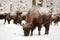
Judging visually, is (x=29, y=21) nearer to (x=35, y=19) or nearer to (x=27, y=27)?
(x=35, y=19)

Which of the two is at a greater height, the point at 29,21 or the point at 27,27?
the point at 29,21

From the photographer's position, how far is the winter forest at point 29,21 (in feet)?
30.0

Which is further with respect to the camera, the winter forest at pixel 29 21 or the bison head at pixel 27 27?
the winter forest at pixel 29 21

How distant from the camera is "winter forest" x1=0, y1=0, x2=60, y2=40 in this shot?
9148 millimetres

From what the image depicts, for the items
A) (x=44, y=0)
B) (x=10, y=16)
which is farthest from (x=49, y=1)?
(x=10, y=16)

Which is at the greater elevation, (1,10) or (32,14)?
(32,14)

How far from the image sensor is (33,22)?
30.2 ft

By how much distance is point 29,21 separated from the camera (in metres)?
9.27

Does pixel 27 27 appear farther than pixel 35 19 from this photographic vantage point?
No

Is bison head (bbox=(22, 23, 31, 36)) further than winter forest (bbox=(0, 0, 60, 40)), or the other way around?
winter forest (bbox=(0, 0, 60, 40))

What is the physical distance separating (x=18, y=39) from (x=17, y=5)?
20072 millimetres

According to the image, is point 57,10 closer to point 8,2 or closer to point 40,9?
point 8,2

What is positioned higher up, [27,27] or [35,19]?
[35,19]

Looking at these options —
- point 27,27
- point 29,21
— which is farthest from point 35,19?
point 27,27
